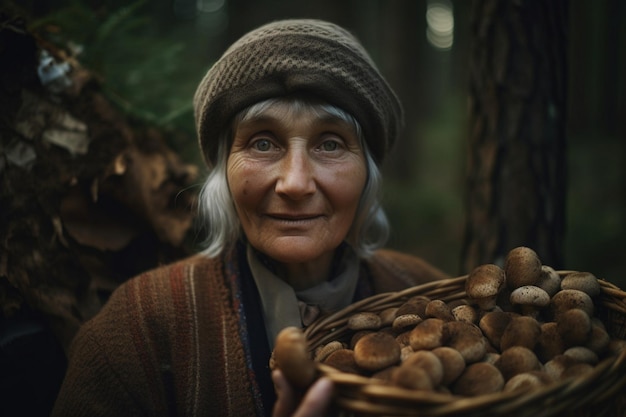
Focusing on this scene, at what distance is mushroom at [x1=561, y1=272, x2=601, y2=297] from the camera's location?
4.94 ft

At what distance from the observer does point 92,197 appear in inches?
87.9

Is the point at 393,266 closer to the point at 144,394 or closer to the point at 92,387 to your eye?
the point at 144,394

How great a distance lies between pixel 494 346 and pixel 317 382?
0.65 metres

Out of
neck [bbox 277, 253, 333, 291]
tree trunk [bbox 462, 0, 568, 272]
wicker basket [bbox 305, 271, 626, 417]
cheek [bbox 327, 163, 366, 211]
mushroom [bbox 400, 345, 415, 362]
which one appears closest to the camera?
wicker basket [bbox 305, 271, 626, 417]

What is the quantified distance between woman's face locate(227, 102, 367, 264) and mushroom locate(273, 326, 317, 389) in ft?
1.87

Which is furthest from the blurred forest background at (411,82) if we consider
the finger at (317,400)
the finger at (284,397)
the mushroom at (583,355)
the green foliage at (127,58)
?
the finger at (317,400)

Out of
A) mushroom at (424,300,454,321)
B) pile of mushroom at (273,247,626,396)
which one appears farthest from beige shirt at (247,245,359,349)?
mushroom at (424,300,454,321)

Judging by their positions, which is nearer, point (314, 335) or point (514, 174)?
point (314, 335)

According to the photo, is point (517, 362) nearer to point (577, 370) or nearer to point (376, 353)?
point (577, 370)

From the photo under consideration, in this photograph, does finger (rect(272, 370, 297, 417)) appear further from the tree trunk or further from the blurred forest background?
the blurred forest background

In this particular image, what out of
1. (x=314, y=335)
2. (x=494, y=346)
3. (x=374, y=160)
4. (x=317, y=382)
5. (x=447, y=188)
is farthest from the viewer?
(x=447, y=188)

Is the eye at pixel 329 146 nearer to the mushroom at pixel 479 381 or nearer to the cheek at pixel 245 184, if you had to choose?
the cheek at pixel 245 184

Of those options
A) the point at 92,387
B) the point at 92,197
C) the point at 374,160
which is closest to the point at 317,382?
the point at 92,387

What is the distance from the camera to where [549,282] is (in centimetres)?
157
